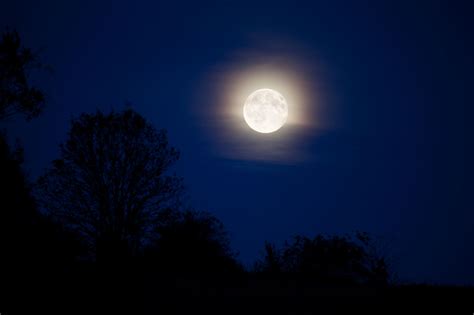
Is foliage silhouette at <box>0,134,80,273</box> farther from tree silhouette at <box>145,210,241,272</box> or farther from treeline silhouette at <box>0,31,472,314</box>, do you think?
tree silhouette at <box>145,210,241,272</box>

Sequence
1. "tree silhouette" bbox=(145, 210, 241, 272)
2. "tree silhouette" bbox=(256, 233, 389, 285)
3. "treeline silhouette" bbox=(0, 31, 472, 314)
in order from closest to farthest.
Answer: "treeline silhouette" bbox=(0, 31, 472, 314), "tree silhouette" bbox=(145, 210, 241, 272), "tree silhouette" bbox=(256, 233, 389, 285)

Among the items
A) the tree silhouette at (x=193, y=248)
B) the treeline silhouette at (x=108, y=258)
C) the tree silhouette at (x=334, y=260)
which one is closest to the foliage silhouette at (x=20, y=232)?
the treeline silhouette at (x=108, y=258)

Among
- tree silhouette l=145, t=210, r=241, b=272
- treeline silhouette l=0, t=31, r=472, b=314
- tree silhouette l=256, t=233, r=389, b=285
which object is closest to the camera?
treeline silhouette l=0, t=31, r=472, b=314

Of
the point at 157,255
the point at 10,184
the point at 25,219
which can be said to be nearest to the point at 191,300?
the point at 25,219

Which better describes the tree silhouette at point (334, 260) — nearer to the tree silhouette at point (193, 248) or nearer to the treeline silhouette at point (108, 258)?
the tree silhouette at point (193, 248)

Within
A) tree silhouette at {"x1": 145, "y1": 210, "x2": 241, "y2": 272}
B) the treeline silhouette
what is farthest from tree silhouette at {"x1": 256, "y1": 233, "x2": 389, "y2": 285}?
the treeline silhouette

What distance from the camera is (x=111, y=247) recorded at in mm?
18047

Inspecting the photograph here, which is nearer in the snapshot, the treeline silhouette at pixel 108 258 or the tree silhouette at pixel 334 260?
the treeline silhouette at pixel 108 258

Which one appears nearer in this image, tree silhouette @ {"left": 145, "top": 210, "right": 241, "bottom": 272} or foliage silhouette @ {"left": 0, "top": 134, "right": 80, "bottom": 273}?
foliage silhouette @ {"left": 0, "top": 134, "right": 80, "bottom": 273}

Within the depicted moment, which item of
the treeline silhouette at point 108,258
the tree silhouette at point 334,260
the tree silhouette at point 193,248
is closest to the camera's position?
the treeline silhouette at point 108,258

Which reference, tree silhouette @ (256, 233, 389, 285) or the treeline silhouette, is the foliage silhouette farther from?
tree silhouette @ (256, 233, 389, 285)

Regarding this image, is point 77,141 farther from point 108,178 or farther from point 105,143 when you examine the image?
point 108,178

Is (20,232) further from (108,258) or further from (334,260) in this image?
(334,260)

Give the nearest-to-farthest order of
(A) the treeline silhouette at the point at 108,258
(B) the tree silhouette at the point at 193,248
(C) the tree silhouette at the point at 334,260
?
(A) the treeline silhouette at the point at 108,258
(B) the tree silhouette at the point at 193,248
(C) the tree silhouette at the point at 334,260
